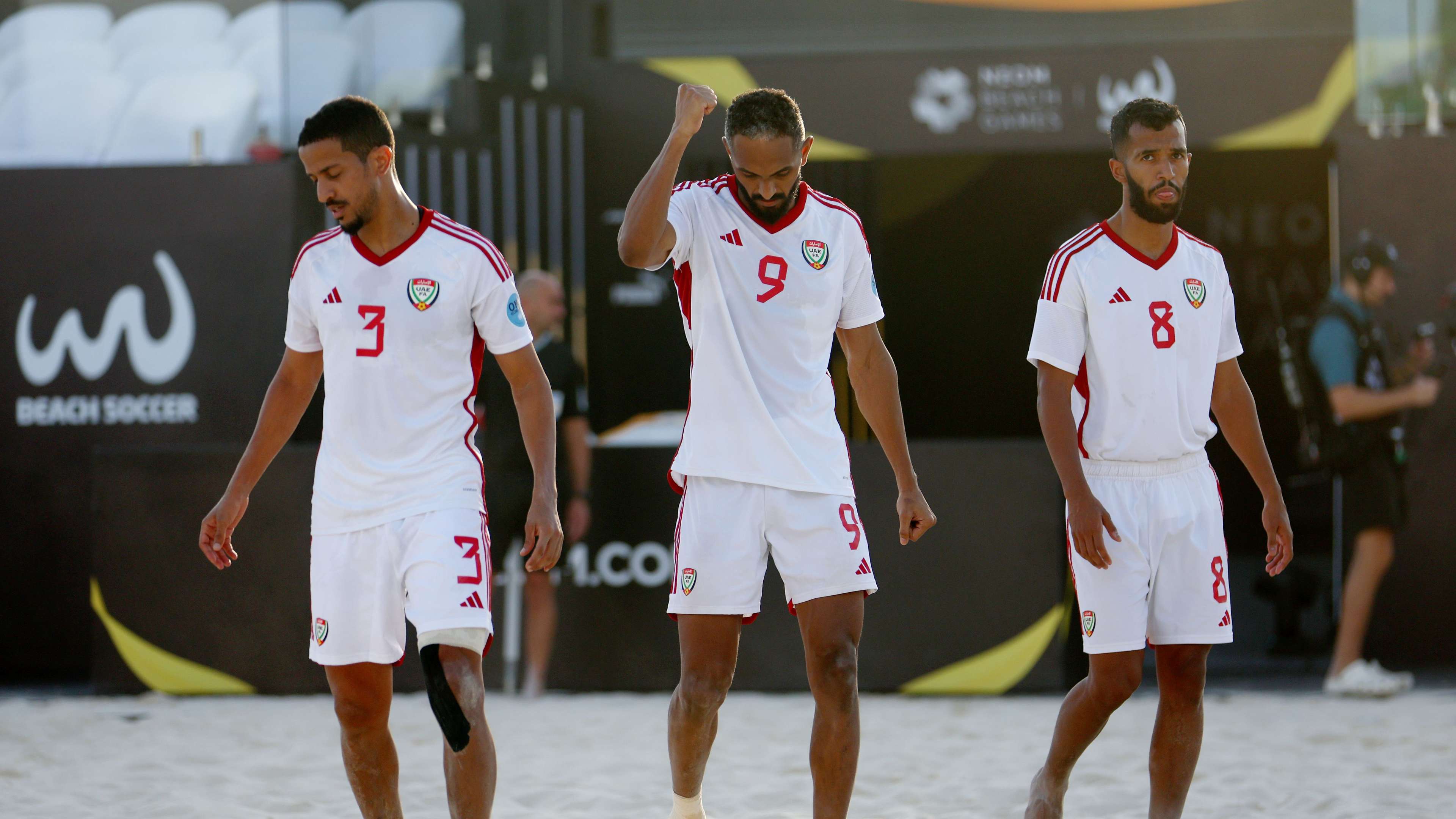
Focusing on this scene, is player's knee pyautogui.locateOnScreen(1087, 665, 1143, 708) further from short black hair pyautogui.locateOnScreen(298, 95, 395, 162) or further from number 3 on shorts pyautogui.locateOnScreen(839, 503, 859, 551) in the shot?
short black hair pyautogui.locateOnScreen(298, 95, 395, 162)

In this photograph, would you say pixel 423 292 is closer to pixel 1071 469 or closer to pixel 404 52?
pixel 1071 469

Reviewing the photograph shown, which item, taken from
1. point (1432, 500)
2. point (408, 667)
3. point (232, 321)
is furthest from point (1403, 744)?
point (232, 321)

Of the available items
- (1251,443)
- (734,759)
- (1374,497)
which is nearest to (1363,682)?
(1374,497)

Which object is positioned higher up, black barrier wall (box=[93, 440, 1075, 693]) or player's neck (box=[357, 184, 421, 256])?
player's neck (box=[357, 184, 421, 256])

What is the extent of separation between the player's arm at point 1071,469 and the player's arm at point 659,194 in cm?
93

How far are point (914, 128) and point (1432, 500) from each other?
10.5 feet

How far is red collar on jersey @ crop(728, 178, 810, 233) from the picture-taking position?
11.4 ft

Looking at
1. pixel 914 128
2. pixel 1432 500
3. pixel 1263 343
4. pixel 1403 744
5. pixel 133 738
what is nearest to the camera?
pixel 1403 744

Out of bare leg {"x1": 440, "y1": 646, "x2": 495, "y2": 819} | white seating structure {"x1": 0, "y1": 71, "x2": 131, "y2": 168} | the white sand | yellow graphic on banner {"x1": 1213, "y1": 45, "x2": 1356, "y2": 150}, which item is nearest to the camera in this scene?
bare leg {"x1": 440, "y1": 646, "x2": 495, "y2": 819}

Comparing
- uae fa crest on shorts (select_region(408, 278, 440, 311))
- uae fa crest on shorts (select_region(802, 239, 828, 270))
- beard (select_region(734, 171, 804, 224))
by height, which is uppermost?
beard (select_region(734, 171, 804, 224))

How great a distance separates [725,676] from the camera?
136 inches

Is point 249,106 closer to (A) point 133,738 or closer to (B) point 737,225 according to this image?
(A) point 133,738

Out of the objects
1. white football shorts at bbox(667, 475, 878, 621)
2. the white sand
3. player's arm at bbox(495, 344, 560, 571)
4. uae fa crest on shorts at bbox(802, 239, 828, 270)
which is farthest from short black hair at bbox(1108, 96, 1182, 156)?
the white sand

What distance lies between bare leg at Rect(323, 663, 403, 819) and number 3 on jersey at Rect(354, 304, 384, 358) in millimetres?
684
